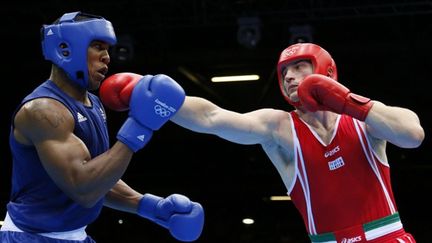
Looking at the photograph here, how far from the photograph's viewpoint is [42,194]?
8.75ft

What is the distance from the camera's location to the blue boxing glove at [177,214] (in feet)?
9.82

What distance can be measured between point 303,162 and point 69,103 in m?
1.20

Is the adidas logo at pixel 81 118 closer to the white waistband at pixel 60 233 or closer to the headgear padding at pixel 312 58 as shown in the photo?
the white waistband at pixel 60 233

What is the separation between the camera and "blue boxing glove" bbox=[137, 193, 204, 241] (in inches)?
118

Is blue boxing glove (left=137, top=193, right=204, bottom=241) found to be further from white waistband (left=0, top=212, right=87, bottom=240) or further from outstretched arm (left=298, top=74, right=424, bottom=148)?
outstretched arm (left=298, top=74, right=424, bottom=148)

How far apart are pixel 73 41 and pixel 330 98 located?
1.19m

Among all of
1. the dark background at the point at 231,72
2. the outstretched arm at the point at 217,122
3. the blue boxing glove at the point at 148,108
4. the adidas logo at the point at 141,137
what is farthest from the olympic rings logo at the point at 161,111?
the dark background at the point at 231,72

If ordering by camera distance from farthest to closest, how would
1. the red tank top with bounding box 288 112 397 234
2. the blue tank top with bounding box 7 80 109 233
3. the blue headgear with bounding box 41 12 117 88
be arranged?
the red tank top with bounding box 288 112 397 234 < the blue headgear with bounding box 41 12 117 88 < the blue tank top with bounding box 7 80 109 233

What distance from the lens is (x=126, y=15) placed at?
8289mm

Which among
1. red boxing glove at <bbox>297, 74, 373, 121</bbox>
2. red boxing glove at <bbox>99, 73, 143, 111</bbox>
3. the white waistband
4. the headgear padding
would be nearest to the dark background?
the headgear padding

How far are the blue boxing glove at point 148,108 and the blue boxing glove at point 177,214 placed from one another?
489 millimetres

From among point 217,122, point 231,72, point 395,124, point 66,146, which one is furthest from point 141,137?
point 231,72

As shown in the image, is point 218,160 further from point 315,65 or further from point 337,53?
point 315,65

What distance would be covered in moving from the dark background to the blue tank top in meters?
5.26
